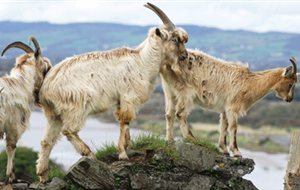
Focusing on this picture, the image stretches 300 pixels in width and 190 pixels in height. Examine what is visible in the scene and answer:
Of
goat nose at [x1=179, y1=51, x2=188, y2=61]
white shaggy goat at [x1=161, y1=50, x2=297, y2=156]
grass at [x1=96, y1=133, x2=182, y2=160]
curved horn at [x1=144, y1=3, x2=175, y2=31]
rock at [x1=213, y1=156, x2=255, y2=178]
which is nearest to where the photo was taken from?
grass at [x1=96, y1=133, x2=182, y2=160]

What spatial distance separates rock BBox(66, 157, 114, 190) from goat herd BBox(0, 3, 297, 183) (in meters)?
0.49

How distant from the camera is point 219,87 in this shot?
58.1 feet

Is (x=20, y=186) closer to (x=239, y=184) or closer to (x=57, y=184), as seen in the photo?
(x=57, y=184)

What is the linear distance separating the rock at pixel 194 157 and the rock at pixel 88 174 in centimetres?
171

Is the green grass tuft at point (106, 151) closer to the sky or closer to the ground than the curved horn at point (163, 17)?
closer to the ground

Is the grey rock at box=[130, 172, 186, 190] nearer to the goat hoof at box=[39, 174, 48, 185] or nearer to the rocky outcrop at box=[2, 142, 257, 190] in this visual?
the rocky outcrop at box=[2, 142, 257, 190]

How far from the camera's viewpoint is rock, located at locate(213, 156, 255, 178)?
52.6 feet

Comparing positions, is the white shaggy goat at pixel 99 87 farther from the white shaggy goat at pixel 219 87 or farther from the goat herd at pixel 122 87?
the white shaggy goat at pixel 219 87

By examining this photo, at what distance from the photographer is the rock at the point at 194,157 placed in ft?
51.6

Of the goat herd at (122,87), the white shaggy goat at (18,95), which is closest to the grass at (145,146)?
the goat herd at (122,87)

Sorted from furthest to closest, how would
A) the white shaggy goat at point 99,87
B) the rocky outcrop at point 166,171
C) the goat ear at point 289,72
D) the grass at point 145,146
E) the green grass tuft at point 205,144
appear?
1. the goat ear at point 289,72
2. the green grass tuft at point 205,144
3. the grass at point 145,146
4. the white shaggy goat at point 99,87
5. the rocky outcrop at point 166,171

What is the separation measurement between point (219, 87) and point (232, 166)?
220cm

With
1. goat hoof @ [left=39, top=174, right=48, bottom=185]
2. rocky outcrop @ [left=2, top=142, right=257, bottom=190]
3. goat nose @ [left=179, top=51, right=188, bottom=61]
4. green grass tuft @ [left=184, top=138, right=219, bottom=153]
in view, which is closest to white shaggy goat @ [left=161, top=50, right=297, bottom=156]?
goat nose @ [left=179, top=51, right=188, bottom=61]

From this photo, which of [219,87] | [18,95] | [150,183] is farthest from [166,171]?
[18,95]
